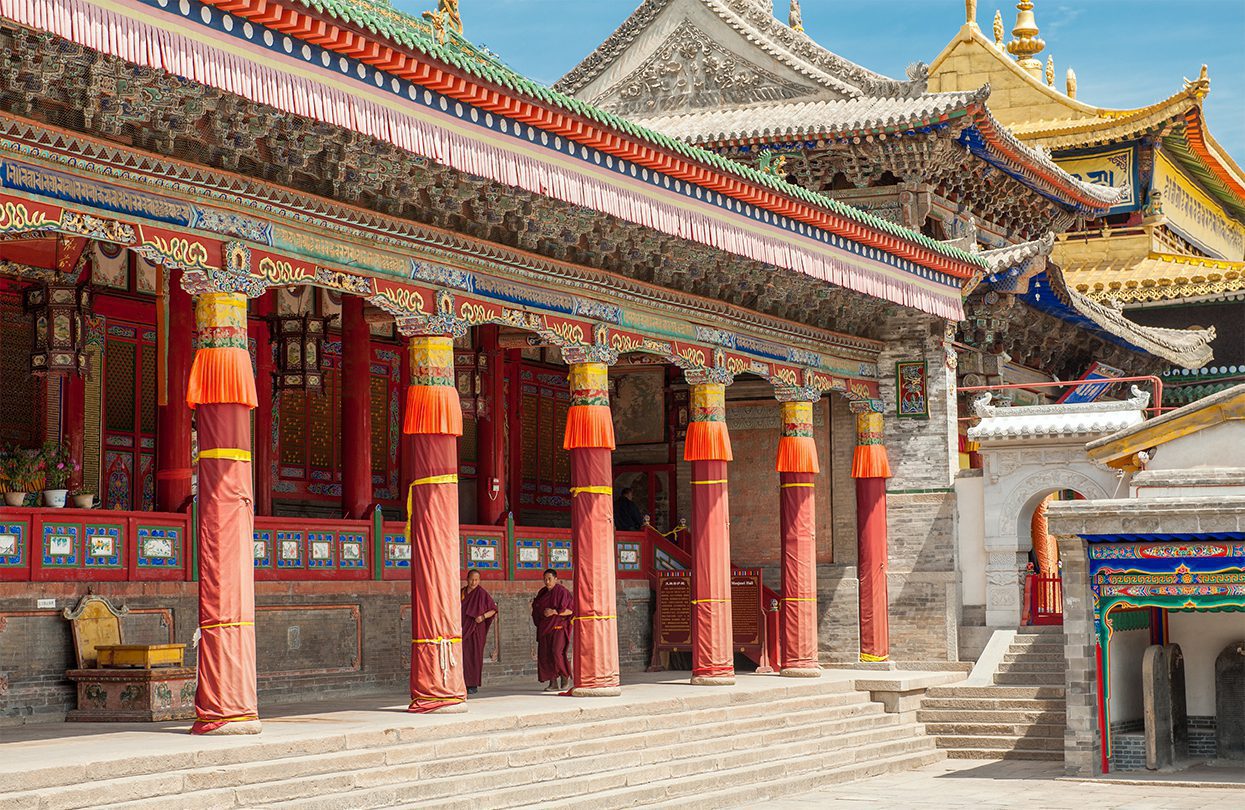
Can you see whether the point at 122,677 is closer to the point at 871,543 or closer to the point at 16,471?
the point at 16,471

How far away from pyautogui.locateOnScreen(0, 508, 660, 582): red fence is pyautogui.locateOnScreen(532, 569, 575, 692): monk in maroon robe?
1.13 m

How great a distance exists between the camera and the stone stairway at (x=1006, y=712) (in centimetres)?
1867

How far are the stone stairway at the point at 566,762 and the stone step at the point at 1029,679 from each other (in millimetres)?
1286

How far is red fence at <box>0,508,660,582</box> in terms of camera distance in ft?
45.1

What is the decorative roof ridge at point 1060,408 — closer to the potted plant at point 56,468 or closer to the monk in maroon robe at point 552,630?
the monk in maroon robe at point 552,630

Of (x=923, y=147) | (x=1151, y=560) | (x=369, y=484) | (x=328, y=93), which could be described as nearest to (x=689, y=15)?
(x=923, y=147)

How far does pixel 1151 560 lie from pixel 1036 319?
9.90 m

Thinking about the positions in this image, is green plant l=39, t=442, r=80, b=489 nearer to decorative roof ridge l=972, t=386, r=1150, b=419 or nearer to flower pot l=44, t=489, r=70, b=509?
flower pot l=44, t=489, r=70, b=509

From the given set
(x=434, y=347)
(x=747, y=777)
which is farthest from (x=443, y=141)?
(x=747, y=777)

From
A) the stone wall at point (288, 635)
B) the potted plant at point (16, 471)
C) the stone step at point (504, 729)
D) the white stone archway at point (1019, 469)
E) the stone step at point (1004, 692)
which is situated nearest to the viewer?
the stone step at point (504, 729)

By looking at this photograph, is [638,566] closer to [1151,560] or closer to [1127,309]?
[1151,560]

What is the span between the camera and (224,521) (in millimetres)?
12406

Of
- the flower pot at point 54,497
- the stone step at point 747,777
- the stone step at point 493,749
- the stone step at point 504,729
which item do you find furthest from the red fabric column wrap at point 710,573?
the flower pot at point 54,497

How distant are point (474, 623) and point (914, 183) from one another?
9218 millimetres
